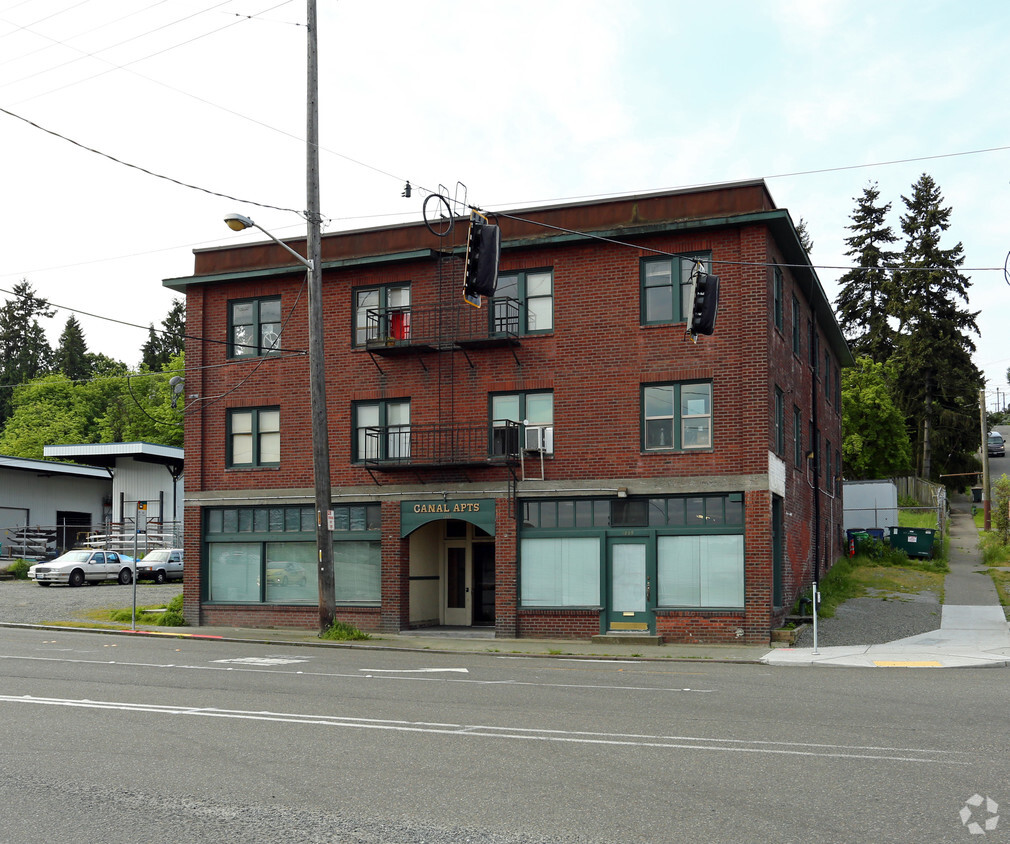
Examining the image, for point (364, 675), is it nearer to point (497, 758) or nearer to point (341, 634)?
point (341, 634)

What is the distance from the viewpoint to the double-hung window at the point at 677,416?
2316 cm

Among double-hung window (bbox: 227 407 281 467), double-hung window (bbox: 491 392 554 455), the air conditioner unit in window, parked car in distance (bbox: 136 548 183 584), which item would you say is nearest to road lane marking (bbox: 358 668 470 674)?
double-hung window (bbox: 491 392 554 455)

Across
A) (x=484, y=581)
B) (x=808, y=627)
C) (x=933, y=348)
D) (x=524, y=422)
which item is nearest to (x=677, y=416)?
(x=524, y=422)

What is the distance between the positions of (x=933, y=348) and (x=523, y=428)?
48408 mm

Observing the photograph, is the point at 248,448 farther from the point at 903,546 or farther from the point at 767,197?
the point at 903,546

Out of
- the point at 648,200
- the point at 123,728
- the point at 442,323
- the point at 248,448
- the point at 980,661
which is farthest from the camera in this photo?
the point at 248,448

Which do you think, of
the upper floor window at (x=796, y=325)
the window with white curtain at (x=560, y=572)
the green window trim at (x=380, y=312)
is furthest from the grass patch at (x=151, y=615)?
the upper floor window at (x=796, y=325)

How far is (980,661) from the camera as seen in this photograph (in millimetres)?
18281

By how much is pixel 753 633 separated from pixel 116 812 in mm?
16840

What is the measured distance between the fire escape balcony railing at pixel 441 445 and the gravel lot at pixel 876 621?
785cm

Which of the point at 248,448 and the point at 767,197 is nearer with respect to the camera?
the point at 767,197

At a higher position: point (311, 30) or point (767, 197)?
point (311, 30)

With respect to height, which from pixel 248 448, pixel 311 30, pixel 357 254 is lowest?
pixel 248 448

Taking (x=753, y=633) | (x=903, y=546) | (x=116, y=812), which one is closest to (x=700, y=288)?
(x=753, y=633)
